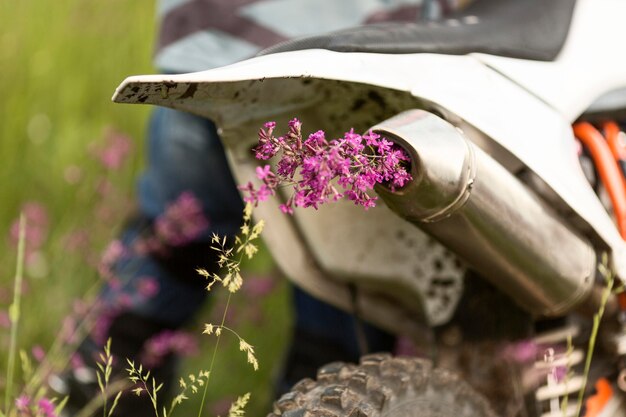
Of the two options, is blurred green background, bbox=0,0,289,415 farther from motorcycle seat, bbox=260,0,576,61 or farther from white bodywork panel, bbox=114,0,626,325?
motorcycle seat, bbox=260,0,576,61

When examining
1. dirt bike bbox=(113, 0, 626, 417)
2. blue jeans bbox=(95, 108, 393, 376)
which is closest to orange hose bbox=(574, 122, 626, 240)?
dirt bike bbox=(113, 0, 626, 417)

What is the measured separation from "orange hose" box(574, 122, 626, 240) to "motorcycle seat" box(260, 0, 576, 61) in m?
0.11

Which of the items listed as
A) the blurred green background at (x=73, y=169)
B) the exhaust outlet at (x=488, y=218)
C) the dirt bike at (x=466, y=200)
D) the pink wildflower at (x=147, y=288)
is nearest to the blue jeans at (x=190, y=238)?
the pink wildflower at (x=147, y=288)

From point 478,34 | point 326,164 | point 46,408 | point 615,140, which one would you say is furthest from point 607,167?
Answer: point 46,408

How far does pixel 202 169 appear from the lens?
1748 millimetres

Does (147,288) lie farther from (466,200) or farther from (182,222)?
(466,200)

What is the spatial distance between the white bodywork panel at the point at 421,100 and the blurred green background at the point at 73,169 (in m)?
0.66

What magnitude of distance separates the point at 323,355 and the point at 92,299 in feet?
1.47

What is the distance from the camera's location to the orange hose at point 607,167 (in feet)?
3.98

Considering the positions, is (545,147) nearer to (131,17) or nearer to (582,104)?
(582,104)

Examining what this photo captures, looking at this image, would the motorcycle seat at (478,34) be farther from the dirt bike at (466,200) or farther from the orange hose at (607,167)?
the orange hose at (607,167)

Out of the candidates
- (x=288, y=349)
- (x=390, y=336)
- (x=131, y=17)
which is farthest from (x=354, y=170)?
(x=131, y=17)

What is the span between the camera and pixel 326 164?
87 centimetres

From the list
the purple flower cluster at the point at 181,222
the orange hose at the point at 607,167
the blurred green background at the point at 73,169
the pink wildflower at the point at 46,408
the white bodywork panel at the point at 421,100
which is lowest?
the blurred green background at the point at 73,169
